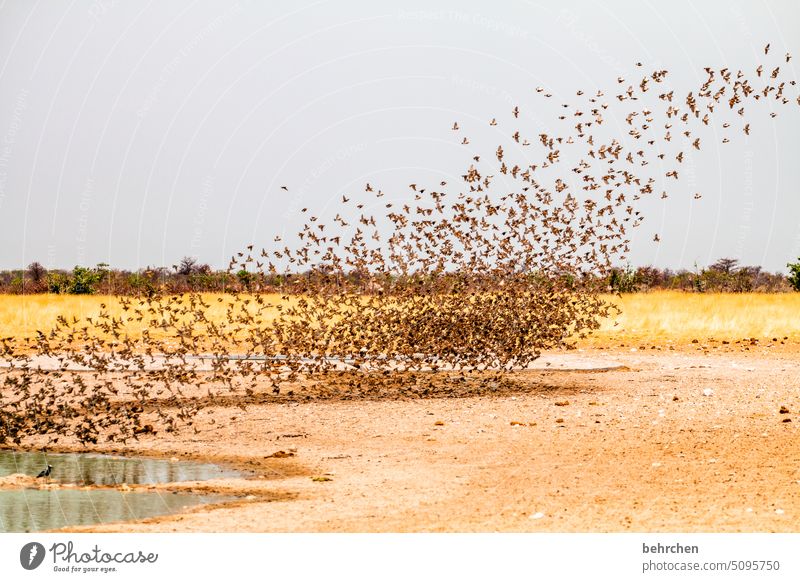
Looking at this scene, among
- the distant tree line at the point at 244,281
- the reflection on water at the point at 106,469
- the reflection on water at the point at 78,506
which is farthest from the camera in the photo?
the distant tree line at the point at 244,281

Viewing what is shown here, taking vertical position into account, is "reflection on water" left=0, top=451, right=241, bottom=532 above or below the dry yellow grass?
below

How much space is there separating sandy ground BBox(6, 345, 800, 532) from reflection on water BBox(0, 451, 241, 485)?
443 mm

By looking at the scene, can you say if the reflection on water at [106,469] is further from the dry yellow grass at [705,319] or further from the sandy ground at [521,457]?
the dry yellow grass at [705,319]

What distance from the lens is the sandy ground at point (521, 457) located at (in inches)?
334

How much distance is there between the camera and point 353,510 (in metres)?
8.87

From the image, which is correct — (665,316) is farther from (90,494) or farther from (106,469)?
(90,494)

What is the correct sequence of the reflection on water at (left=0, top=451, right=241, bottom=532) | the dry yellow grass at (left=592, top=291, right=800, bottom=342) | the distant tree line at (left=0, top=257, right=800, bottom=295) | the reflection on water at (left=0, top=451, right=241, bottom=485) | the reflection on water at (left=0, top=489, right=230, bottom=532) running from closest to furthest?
the reflection on water at (left=0, top=489, right=230, bottom=532)
the reflection on water at (left=0, top=451, right=241, bottom=532)
the reflection on water at (left=0, top=451, right=241, bottom=485)
the dry yellow grass at (left=592, top=291, right=800, bottom=342)
the distant tree line at (left=0, top=257, right=800, bottom=295)

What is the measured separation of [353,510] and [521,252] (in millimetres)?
8099

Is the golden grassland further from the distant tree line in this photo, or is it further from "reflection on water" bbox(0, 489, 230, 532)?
"reflection on water" bbox(0, 489, 230, 532)

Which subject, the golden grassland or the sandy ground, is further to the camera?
the golden grassland

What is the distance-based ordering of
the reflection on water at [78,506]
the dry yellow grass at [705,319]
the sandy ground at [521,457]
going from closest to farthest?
the sandy ground at [521,457] → the reflection on water at [78,506] → the dry yellow grass at [705,319]

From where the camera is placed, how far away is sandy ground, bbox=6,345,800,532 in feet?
27.8

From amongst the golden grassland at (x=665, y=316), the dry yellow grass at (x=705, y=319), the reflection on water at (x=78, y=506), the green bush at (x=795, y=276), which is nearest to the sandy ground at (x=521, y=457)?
A: the reflection on water at (x=78, y=506)

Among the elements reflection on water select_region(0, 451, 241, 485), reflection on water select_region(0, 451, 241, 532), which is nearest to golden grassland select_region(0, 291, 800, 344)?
reflection on water select_region(0, 451, 241, 485)
